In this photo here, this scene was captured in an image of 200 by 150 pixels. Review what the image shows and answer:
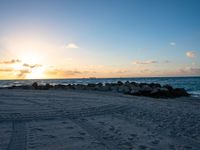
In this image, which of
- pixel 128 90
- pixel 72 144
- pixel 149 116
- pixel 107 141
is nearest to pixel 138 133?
pixel 107 141

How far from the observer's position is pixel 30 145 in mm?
5598

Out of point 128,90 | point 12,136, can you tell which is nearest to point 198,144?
point 12,136

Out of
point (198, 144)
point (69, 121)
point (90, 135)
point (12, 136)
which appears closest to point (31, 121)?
point (69, 121)

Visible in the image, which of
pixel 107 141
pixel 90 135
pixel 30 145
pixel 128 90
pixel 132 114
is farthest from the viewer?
pixel 128 90

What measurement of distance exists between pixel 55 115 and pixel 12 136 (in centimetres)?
297

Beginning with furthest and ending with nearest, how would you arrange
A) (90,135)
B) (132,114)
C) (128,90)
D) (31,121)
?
1. (128,90)
2. (132,114)
3. (31,121)
4. (90,135)

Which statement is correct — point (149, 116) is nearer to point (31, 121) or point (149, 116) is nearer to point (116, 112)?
point (116, 112)

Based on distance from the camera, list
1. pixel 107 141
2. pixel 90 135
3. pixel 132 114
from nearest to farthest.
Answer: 1. pixel 107 141
2. pixel 90 135
3. pixel 132 114

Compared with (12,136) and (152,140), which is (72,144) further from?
(152,140)

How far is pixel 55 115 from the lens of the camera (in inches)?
360

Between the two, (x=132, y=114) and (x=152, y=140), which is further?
(x=132, y=114)

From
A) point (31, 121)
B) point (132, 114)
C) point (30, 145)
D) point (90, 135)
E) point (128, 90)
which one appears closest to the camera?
point (30, 145)

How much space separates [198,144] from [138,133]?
153 cm

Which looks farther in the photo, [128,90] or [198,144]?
[128,90]
